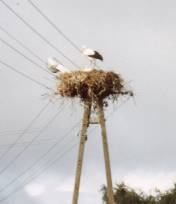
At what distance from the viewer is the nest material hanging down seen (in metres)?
18.9

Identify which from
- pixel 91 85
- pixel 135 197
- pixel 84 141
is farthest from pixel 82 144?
pixel 135 197

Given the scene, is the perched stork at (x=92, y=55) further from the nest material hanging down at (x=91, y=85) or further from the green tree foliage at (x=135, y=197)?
the green tree foliage at (x=135, y=197)

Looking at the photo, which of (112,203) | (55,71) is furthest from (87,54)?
(112,203)

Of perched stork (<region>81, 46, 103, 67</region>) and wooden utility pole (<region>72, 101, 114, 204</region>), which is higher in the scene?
perched stork (<region>81, 46, 103, 67</region>)

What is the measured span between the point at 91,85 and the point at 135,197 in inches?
925

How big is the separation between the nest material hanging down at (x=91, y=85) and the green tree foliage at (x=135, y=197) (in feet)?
69.3

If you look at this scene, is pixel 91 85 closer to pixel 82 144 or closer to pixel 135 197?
pixel 82 144

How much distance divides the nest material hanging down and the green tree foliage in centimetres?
2112

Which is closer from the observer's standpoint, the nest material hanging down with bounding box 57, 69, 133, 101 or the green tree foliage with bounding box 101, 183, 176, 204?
the nest material hanging down with bounding box 57, 69, 133, 101

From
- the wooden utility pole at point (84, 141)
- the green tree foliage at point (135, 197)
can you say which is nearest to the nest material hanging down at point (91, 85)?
the wooden utility pole at point (84, 141)

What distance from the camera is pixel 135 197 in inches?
1623

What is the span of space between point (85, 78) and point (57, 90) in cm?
94

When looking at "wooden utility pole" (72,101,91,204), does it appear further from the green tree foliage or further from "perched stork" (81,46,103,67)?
the green tree foliage

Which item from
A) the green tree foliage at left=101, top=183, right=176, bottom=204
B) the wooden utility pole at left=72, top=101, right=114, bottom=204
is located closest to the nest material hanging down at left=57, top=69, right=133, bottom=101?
the wooden utility pole at left=72, top=101, right=114, bottom=204
